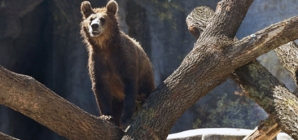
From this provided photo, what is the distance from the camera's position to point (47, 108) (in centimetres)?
428

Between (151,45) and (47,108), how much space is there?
25.2ft

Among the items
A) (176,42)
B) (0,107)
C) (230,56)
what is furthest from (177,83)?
(0,107)

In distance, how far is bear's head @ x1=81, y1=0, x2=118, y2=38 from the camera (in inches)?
237

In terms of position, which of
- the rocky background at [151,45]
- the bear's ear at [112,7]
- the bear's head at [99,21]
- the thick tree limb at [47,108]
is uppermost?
the rocky background at [151,45]

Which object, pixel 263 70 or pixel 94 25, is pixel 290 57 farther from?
pixel 94 25

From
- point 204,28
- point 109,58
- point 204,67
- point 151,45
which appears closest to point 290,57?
point 204,28

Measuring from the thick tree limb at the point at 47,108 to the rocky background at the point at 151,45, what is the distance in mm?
6575

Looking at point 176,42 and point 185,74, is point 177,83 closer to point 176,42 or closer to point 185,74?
point 185,74

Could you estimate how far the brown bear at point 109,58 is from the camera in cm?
603

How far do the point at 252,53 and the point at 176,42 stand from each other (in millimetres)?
6889

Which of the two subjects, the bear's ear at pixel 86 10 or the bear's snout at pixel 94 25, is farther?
the bear's ear at pixel 86 10

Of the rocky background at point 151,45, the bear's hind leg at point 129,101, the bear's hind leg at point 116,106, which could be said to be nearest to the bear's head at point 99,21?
the bear's hind leg at point 129,101

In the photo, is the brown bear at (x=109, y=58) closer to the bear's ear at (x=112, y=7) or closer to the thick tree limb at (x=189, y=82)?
the bear's ear at (x=112, y=7)

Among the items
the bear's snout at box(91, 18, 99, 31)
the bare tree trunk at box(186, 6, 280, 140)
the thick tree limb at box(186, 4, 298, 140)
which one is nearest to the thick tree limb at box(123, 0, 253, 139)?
the bare tree trunk at box(186, 6, 280, 140)
